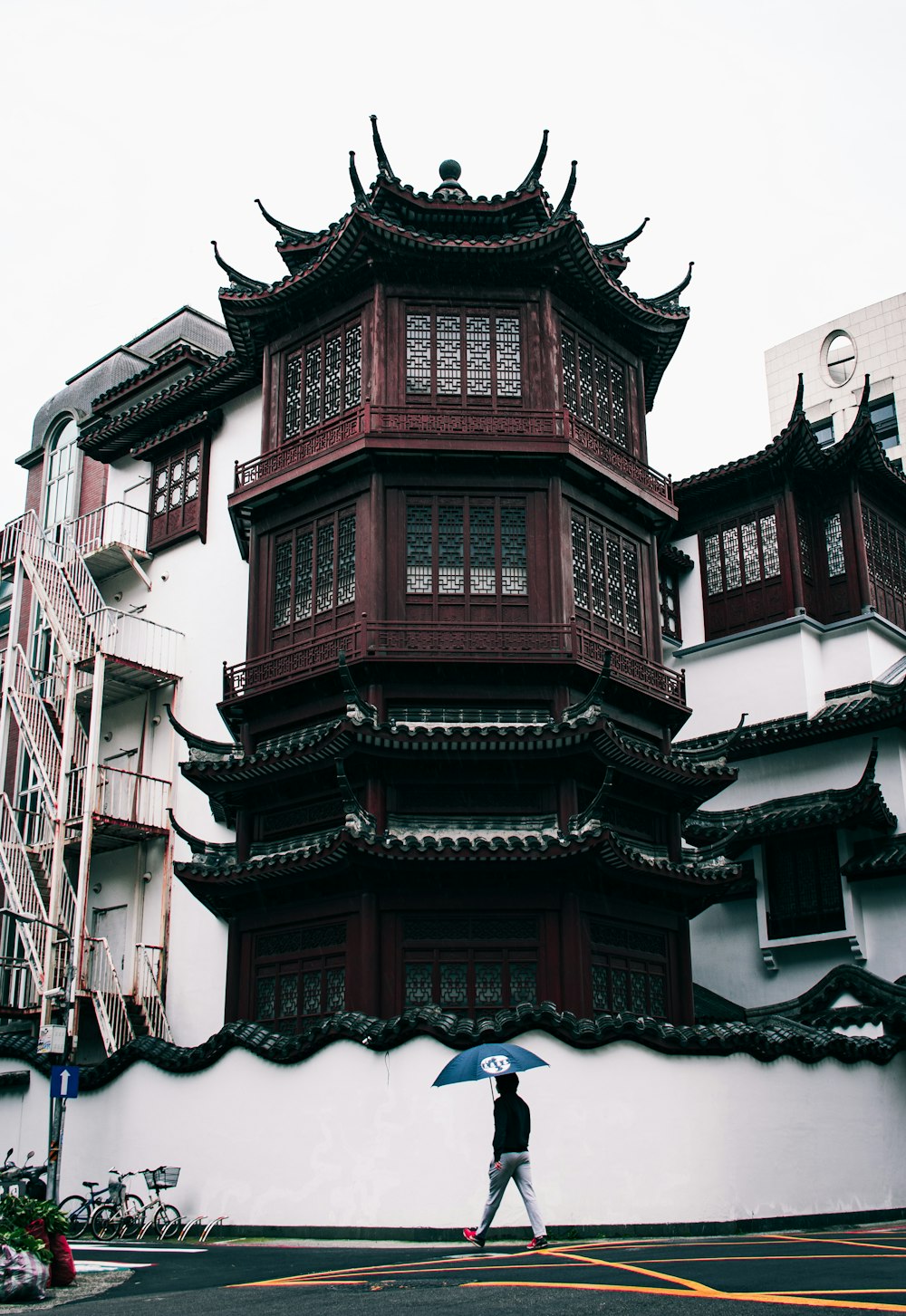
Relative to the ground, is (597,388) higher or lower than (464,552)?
higher

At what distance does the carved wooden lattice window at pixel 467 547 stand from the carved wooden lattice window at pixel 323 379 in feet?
8.79

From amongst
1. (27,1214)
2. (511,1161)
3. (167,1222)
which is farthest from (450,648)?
(27,1214)

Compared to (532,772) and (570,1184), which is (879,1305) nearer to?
(570,1184)

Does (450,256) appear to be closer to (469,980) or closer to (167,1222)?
(469,980)

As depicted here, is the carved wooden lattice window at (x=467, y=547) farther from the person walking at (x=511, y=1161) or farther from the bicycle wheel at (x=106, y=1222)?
the person walking at (x=511, y=1161)

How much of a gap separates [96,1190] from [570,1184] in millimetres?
7519

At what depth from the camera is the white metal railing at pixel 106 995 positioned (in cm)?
2464

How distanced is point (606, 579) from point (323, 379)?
6.38 metres

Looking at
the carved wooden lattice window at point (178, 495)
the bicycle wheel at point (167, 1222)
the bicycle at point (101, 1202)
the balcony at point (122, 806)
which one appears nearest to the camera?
the bicycle wheel at point (167, 1222)

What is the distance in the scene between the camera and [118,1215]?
18.6m

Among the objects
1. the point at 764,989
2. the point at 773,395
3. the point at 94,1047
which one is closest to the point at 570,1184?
the point at 764,989

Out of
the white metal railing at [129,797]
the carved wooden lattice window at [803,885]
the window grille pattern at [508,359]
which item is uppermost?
the window grille pattern at [508,359]

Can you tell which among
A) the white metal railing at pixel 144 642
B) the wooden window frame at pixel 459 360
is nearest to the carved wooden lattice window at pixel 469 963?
the wooden window frame at pixel 459 360

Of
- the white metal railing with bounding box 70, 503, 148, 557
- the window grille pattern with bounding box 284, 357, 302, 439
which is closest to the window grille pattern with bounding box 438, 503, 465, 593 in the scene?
the window grille pattern with bounding box 284, 357, 302, 439
